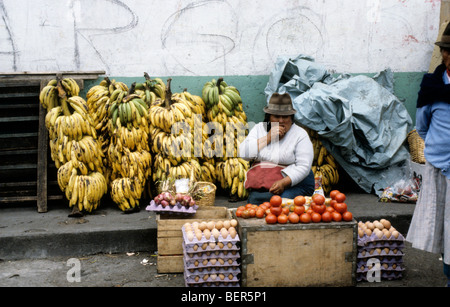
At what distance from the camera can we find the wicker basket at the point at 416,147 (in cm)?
609

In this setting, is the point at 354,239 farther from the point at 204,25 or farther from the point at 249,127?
the point at 204,25

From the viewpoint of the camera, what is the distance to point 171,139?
217 inches

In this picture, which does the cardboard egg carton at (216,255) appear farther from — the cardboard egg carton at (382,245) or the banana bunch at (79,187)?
the banana bunch at (79,187)

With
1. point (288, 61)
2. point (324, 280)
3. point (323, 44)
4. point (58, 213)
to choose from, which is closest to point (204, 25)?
point (288, 61)

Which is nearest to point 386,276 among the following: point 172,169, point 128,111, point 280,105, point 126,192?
point 280,105

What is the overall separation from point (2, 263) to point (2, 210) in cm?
120

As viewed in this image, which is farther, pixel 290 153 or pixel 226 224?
pixel 290 153

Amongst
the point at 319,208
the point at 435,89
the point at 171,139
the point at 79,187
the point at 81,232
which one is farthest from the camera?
the point at 171,139

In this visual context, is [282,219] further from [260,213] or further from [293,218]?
[260,213]

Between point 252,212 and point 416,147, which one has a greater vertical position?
point 416,147

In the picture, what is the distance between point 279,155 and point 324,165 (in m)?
1.70

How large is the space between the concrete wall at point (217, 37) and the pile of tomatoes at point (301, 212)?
2707 millimetres

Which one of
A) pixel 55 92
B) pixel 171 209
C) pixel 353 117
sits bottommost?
A: pixel 171 209

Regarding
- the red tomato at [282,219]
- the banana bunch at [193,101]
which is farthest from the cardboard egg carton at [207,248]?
the banana bunch at [193,101]
